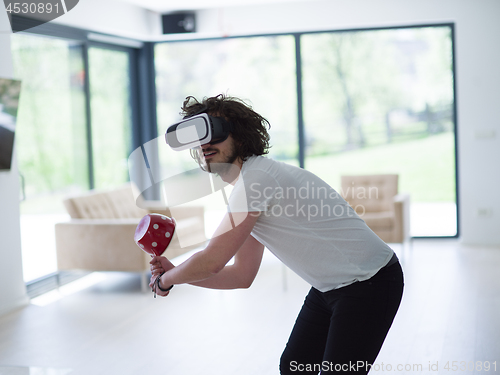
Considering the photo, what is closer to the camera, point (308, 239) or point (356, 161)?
point (308, 239)

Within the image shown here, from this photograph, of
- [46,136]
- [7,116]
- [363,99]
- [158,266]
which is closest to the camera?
[158,266]

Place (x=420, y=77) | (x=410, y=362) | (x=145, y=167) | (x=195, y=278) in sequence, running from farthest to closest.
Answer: (x=420, y=77), (x=410, y=362), (x=145, y=167), (x=195, y=278)

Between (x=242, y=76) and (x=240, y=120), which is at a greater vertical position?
(x=242, y=76)

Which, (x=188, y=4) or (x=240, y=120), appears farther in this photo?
(x=188, y=4)

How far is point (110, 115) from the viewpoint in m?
6.23

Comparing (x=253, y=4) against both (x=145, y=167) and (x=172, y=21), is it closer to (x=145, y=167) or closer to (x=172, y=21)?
(x=172, y=21)

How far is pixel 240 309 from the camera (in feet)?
13.2

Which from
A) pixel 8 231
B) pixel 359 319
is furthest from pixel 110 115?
pixel 359 319

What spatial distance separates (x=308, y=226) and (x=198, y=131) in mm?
373

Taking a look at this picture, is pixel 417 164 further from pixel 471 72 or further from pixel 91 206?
pixel 91 206

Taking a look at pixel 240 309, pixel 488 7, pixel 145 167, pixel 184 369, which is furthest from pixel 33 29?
pixel 488 7

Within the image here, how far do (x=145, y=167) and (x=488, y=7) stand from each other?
209 inches

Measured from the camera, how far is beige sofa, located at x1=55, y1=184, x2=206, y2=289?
4480 millimetres

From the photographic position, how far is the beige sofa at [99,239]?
4.48 m
